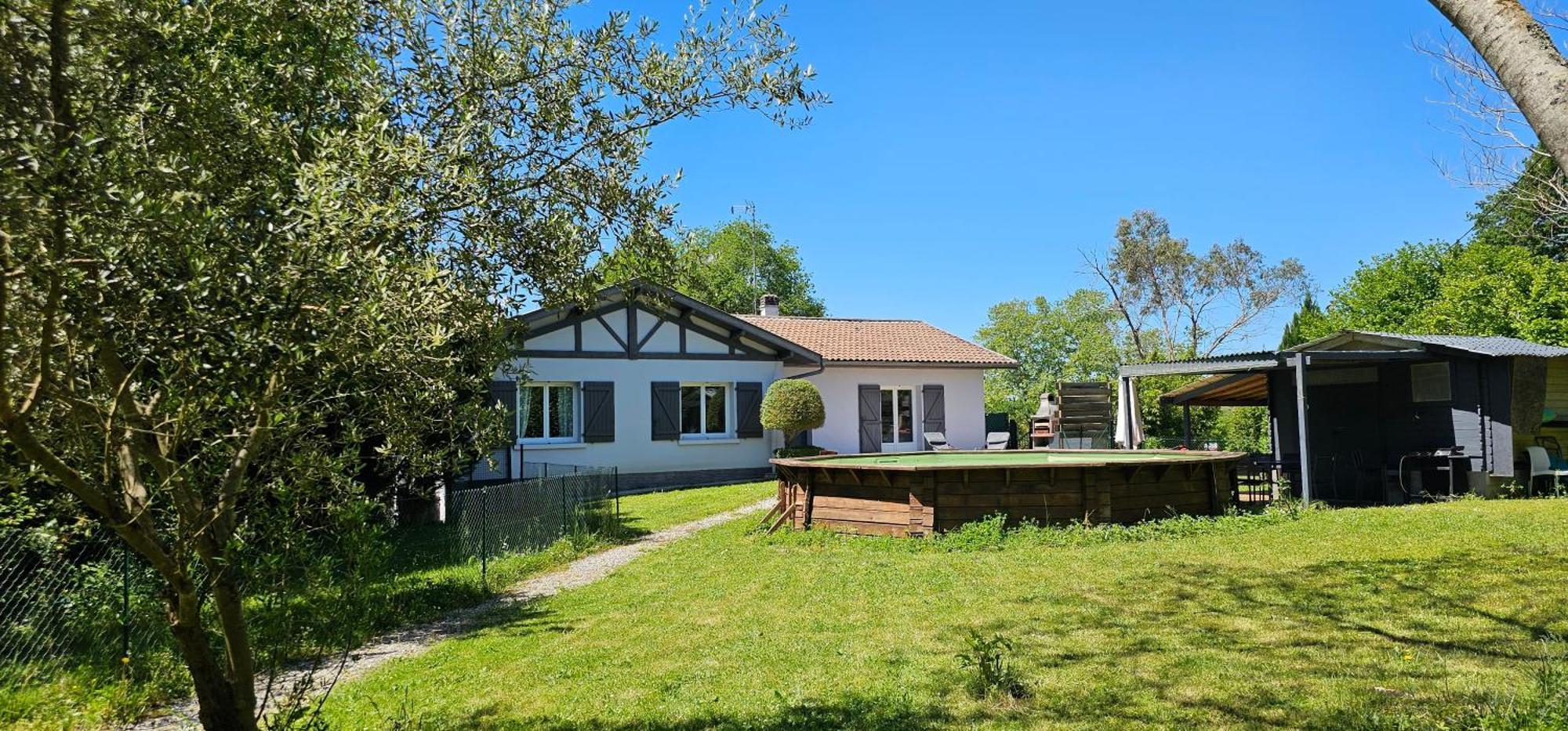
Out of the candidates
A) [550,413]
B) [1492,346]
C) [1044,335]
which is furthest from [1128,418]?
[1044,335]

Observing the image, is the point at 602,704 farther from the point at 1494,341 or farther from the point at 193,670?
the point at 1494,341

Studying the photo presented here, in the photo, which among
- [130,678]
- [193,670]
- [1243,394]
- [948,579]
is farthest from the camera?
[1243,394]

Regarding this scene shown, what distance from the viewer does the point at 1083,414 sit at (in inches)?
900

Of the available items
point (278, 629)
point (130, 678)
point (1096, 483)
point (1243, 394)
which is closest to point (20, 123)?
point (278, 629)

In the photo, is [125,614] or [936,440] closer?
[125,614]

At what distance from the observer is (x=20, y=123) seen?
2154 mm

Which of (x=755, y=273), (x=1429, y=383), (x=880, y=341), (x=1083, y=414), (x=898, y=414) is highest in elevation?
(x=755, y=273)

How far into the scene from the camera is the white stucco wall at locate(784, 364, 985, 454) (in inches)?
917

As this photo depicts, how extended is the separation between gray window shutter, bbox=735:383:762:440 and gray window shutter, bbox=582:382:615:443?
320 centimetres

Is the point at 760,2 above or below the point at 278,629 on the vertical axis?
above

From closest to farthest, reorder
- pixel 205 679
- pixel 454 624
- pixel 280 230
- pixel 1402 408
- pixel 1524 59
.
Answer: pixel 280 230 < pixel 1524 59 < pixel 205 679 < pixel 454 624 < pixel 1402 408

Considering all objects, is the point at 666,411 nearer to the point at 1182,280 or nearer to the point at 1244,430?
the point at 1244,430

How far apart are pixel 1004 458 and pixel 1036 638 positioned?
8.74 meters

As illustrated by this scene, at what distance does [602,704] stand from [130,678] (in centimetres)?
346
